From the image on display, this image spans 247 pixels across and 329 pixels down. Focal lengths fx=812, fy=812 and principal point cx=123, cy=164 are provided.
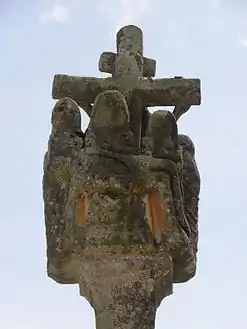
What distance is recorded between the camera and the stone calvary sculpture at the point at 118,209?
6.87 m

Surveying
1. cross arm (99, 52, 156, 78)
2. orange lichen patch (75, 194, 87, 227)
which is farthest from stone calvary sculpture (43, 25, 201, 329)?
cross arm (99, 52, 156, 78)

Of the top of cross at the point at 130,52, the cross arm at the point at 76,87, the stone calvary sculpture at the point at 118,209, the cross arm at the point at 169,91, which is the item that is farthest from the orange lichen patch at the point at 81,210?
the top of cross at the point at 130,52

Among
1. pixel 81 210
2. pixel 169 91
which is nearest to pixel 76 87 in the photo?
pixel 169 91

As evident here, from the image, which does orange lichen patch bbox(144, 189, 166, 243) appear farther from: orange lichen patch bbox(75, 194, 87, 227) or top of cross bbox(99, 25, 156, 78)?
top of cross bbox(99, 25, 156, 78)

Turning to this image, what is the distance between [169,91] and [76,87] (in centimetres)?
93

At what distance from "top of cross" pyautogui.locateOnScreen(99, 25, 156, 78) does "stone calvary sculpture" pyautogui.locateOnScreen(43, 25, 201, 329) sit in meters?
0.99

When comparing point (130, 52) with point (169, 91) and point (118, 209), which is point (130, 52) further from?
point (118, 209)

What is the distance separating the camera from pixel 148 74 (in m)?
8.60

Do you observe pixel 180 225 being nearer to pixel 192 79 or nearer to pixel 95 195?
pixel 95 195

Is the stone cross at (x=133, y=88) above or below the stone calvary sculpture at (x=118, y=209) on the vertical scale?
above

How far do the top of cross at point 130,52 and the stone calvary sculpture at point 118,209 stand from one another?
0.99 m

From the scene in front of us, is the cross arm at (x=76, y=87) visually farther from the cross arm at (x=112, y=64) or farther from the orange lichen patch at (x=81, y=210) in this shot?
the orange lichen patch at (x=81, y=210)

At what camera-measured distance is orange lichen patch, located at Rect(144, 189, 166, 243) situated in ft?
23.4

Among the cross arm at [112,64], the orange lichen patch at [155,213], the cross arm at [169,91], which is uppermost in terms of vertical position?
the cross arm at [112,64]
